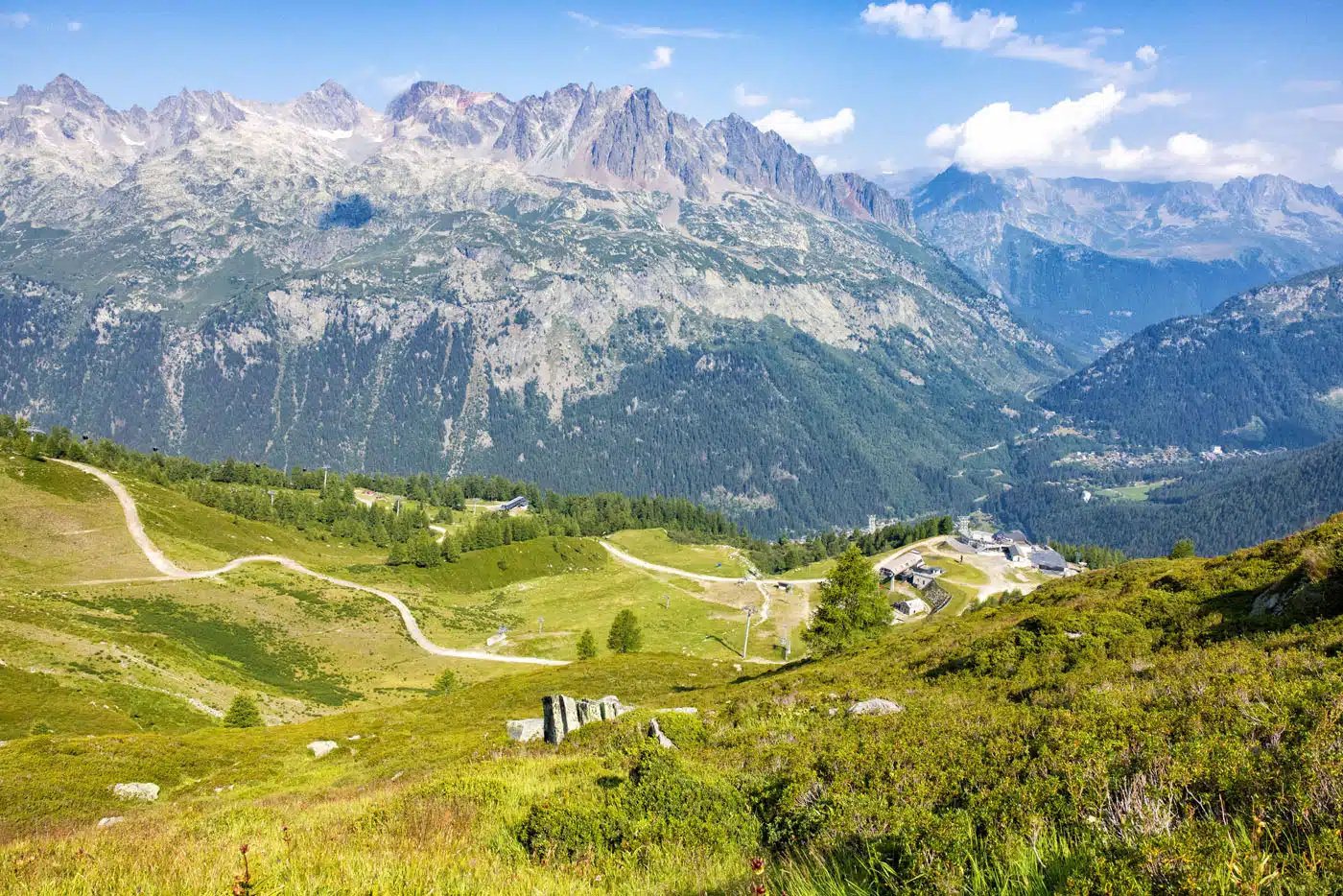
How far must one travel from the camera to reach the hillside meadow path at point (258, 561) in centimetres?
8875

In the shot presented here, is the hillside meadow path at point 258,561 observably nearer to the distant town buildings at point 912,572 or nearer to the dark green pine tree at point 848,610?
the dark green pine tree at point 848,610

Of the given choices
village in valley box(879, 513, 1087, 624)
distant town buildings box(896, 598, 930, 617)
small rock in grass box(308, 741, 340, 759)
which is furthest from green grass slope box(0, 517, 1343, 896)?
distant town buildings box(896, 598, 930, 617)

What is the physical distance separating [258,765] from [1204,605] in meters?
39.6

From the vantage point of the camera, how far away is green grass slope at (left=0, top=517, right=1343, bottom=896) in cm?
610

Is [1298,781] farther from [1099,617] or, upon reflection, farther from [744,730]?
[1099,617]

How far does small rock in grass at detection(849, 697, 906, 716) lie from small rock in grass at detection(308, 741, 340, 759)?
28.3m

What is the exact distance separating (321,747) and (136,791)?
30.3 feet

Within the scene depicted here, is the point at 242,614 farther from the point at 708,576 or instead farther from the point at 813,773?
the point at 813,773

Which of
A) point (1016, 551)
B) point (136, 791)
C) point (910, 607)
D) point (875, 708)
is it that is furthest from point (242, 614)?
point (1016, 551)

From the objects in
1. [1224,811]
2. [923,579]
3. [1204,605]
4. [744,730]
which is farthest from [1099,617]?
[923,579]

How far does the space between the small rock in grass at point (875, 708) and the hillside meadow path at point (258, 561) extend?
62.8 meters

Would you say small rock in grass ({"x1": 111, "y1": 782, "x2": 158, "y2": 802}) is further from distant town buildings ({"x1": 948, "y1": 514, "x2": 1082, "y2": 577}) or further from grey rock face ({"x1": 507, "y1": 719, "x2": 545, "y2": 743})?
distant town buildings ({"x1": 948, "y1": 514, "x2": 1082, "y2": 577})

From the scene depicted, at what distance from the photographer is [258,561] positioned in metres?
111

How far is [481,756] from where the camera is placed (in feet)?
73.7
